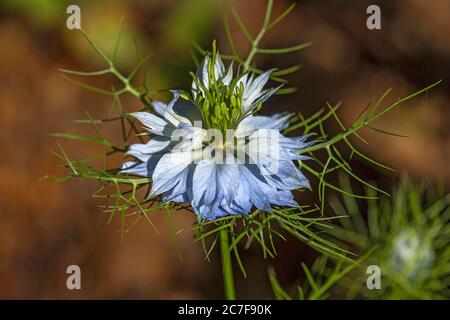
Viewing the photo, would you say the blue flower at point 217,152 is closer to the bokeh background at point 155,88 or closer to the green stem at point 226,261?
the green stem at point 226,261

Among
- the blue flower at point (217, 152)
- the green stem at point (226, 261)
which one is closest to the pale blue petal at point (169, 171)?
the blue flower at point (217, 152)

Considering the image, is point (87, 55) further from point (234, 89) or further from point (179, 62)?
point (234, 89)

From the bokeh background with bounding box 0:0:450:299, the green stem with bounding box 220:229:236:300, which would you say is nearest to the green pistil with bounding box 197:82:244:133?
the green stem with bounding box 220:229:236:300

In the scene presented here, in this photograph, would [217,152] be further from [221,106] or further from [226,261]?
[226,261]

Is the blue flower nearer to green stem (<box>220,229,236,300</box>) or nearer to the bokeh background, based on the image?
green stem (<box>220,229,236,300</box>)
